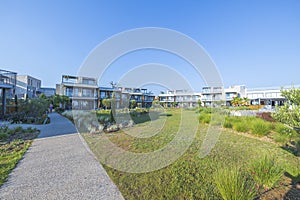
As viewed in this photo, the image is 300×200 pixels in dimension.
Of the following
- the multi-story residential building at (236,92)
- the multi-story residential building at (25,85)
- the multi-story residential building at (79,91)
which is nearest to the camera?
the multi-story residential building at (79,91)

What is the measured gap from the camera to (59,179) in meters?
2.97

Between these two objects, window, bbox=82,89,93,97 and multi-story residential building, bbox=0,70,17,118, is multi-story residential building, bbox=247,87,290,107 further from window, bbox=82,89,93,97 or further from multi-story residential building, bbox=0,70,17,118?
multi-story residential building, bbox=0,70,17,118

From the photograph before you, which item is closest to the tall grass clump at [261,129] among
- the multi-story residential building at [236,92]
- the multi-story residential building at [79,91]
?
the multi-story residential building at [79,91]

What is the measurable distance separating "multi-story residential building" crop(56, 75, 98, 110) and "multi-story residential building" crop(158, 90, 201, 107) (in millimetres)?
29758

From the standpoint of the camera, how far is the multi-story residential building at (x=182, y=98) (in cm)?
4909

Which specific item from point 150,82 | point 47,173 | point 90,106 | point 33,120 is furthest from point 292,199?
point 90,106

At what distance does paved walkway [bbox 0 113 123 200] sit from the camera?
2.47 meters

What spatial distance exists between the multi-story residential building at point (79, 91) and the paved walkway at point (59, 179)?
2621 centimetres

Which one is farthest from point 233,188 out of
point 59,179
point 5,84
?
point 5,84

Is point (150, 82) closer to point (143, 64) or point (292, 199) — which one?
point (143, 64)

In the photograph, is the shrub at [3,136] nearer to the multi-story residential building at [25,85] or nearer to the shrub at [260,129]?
the shrub at [260,129]

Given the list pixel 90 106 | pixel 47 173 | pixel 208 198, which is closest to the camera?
pixel 208 198

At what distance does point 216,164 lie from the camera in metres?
3.86

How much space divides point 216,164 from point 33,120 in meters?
12.7
